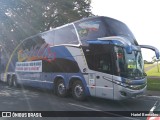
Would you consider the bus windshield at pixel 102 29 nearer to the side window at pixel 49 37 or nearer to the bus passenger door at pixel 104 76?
the bus passenger door at pixel 104 76

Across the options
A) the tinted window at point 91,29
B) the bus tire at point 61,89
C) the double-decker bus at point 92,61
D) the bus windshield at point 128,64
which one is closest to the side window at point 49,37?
the double-decker bus at point 92,61

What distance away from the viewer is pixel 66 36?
14.2 meters

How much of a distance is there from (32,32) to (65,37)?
11.5 m

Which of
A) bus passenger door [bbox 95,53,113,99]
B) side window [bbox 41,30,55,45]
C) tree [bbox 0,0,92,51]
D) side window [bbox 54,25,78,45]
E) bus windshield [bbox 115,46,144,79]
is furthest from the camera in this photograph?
tree [bbox 0,0,92,51]

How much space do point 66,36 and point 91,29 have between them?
1.99m

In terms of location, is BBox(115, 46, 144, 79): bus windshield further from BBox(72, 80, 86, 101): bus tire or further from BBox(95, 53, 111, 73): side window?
Answer: BBox(72, 80, 86, 101): bus tire

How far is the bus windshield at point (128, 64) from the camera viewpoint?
1122 centimetres

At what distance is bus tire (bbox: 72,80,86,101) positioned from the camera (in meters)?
12.9

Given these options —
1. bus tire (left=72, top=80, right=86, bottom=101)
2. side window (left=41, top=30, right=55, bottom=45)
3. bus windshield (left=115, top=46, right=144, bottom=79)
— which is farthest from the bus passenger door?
side window (left=41, top=30, right=55, bottom=45)

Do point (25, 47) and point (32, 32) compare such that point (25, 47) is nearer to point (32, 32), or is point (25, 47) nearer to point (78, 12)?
point (32, 32)

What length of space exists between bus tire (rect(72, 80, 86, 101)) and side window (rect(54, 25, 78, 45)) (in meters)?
2.05

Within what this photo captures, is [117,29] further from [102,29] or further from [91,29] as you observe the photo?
[91,29]

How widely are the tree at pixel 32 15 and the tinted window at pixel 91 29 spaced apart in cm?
1103

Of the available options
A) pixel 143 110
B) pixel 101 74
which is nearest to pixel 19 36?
pixel 101 74
